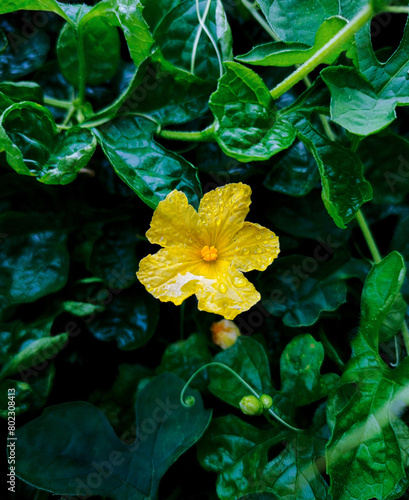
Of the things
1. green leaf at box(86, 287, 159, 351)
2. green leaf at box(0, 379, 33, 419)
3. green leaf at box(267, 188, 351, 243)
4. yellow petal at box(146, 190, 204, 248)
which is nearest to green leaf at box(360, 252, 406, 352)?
green leaf at box(267, 188, 351, 243)

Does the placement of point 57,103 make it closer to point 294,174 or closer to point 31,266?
point 31,266

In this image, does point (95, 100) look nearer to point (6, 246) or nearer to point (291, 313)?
point (6, 246)

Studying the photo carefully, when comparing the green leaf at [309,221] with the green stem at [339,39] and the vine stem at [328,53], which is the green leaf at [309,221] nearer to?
the vine stem at [328,53]

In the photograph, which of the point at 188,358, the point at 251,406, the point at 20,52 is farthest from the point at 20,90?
the point at 251,406

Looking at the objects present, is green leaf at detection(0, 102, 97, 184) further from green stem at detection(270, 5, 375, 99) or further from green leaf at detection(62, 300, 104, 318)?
green stem at detection(270, 5, 375, 99)

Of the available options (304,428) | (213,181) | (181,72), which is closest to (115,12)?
(181,72)
